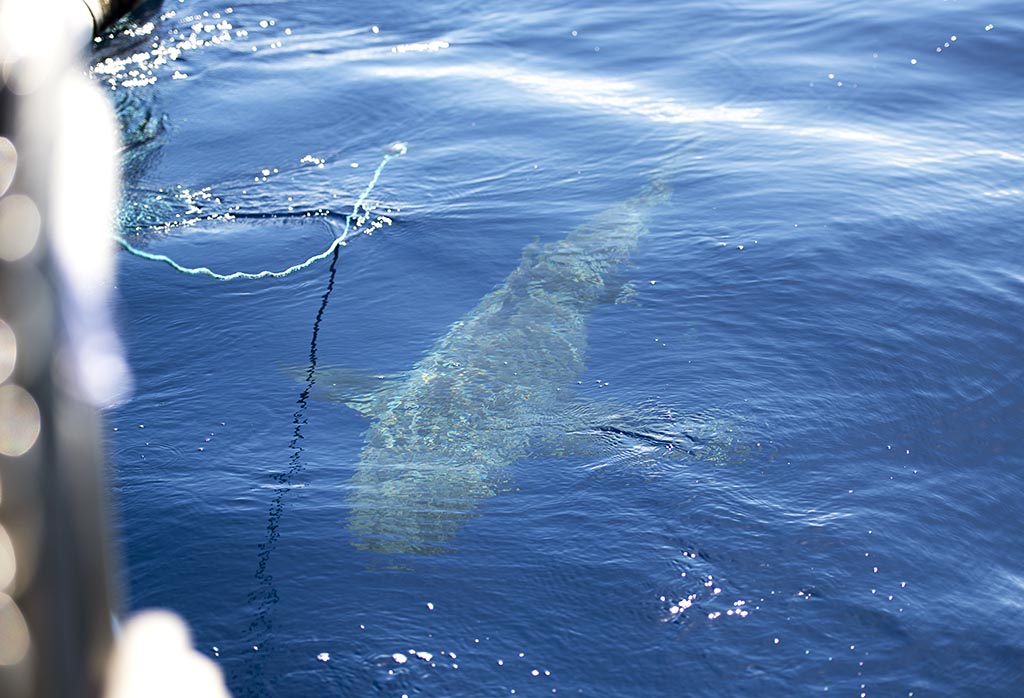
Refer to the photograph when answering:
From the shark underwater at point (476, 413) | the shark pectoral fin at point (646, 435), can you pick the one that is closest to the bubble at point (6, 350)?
the shark underwater at point (476, 413)

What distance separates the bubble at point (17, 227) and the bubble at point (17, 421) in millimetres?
55

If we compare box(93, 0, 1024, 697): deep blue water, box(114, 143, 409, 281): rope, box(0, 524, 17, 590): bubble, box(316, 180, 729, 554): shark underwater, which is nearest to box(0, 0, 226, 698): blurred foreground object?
box(0, 524, 17, 590): bubble

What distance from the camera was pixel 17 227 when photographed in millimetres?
465

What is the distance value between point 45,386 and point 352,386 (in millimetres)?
6101

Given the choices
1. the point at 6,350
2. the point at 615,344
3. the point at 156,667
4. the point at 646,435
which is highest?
A: the point at 6,350

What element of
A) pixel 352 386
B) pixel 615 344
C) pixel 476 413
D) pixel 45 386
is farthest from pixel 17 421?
pixel 615 344

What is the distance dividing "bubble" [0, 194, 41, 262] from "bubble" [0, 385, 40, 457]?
0.05 m

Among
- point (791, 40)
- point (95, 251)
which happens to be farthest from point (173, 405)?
point (791, 40)

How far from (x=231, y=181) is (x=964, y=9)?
8.16m

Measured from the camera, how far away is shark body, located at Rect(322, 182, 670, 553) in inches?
215

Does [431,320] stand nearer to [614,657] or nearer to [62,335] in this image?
[614,657]

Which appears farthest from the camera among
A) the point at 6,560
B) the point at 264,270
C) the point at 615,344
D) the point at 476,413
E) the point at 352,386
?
the point at 264,270

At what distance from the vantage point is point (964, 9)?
12328 mm

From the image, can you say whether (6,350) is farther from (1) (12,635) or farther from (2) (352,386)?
(2) (352,386)
